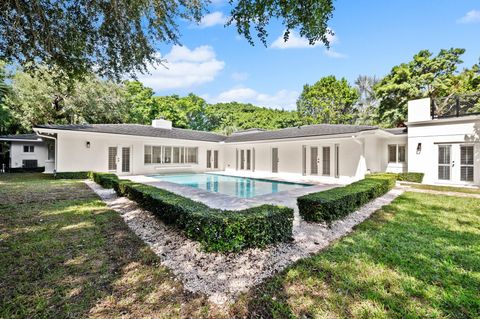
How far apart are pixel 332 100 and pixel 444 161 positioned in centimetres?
2427

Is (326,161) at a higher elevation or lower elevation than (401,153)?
lower

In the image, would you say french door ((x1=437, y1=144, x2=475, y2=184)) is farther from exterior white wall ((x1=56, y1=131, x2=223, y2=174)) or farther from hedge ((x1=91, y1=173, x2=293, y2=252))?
exterior white wall ((x1=56, y1=131, x2=223, y2=174))

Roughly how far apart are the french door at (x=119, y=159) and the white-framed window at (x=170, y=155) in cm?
134

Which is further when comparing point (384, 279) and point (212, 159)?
point (212, 159)

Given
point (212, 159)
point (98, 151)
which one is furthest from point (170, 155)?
point (98, 151)

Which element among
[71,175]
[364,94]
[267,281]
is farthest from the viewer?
[364,94]

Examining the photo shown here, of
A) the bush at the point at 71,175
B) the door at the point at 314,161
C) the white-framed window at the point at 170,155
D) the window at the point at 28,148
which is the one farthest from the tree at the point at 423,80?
the window at the point at 28,148

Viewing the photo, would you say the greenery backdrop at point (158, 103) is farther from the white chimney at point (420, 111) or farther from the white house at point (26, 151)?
the white chimney at point (420, 111)

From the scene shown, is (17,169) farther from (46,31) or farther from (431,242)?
(431,242)

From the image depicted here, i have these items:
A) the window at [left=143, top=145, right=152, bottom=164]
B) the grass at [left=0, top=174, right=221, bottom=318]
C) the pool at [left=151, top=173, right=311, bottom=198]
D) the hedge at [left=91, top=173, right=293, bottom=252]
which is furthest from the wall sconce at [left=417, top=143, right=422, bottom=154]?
the window at [left=143, top=145, right=152, bottom=164]

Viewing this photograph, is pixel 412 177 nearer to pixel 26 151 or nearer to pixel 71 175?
pixel 71 175

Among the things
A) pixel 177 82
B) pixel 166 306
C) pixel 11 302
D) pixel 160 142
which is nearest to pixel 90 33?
pixel 11 302

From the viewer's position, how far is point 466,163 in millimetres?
12125

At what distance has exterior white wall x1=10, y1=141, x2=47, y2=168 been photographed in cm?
2150
